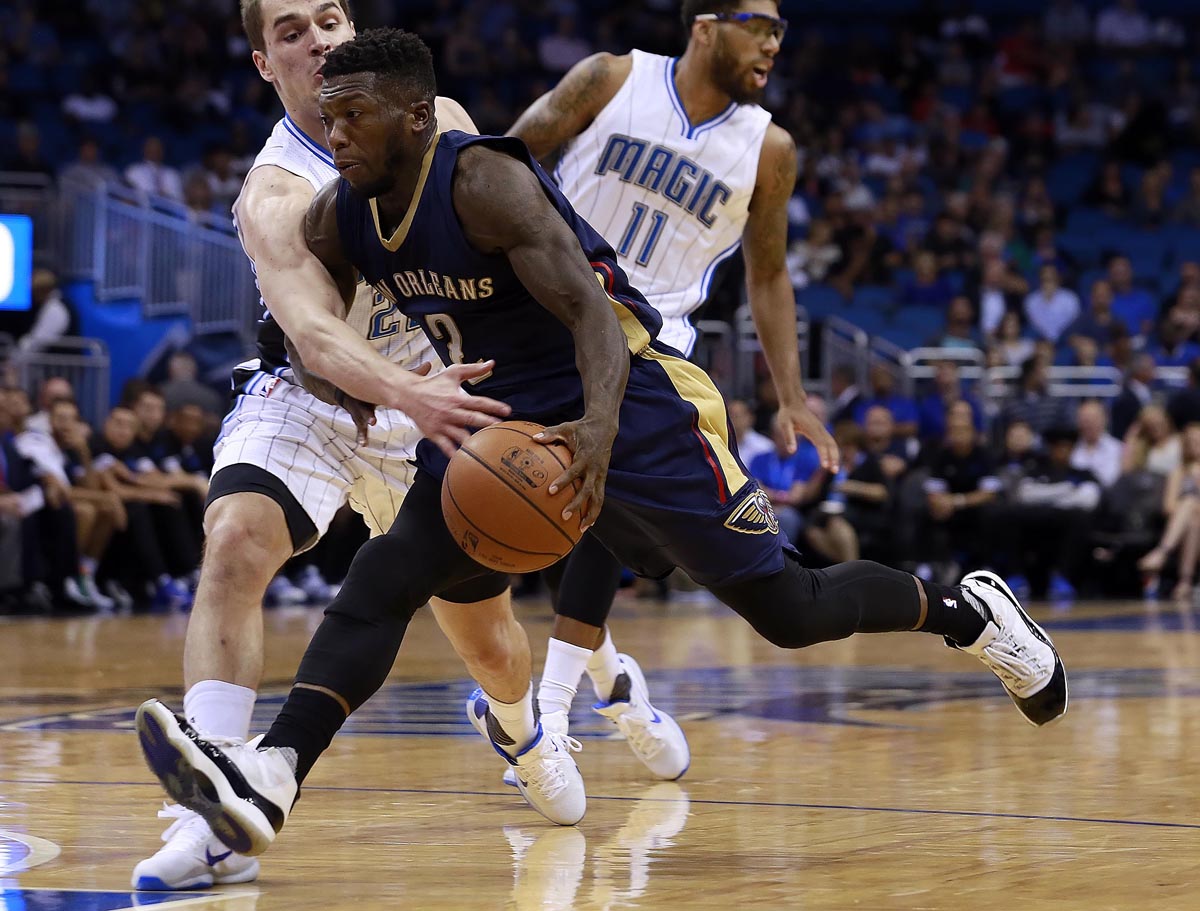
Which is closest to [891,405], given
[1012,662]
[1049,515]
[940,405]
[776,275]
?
[940,405]

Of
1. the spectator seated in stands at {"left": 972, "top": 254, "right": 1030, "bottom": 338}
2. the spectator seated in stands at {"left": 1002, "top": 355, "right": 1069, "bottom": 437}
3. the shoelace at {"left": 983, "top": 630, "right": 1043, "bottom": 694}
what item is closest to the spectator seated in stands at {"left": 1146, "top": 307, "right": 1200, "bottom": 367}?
the spectator seated in stands at {"left": 1002, "top": 355, "right": 1069, "bottom": 437}

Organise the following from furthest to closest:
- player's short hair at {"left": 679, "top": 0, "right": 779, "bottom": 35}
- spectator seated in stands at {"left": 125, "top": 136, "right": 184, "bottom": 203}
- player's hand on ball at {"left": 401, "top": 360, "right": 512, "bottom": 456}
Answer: spectator seated in stands at {"left": 125, "top": 136, "right": 184, "bottom": 203} → player's short hair at {"left": 679, "top": 0, "right": 779, "bottom": 35} → player's hand on ball at {"left": 401, "top": 360, "right": 512, "bottom": 456}

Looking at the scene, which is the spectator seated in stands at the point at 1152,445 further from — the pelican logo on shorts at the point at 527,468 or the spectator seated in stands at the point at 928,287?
the pelican logo on shorts at the point at 527,468

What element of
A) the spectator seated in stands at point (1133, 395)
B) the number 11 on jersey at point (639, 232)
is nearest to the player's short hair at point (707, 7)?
the number 11 on jersey at point (639, 232)

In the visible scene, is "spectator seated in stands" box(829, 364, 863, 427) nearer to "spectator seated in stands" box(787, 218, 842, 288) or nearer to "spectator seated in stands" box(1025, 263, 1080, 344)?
"spectator seated in stands" box(787, 218, 842, 288)

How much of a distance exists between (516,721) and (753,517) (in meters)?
0.74

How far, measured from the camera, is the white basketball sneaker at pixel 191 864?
3.30 m

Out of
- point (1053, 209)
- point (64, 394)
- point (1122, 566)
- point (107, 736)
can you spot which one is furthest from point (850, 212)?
point (107, 736)

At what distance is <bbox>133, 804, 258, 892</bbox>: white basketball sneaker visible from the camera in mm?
3297

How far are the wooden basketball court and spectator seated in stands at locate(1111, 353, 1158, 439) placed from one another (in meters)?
7.06

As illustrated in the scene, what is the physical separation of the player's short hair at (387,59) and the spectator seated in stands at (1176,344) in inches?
516

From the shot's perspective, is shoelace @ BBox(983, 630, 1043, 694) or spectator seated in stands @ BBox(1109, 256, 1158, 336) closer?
shoelace @ BBox(983, 630, 1043, 694)

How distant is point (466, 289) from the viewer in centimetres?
368

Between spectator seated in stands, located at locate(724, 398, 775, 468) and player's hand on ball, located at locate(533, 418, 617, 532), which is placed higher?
spectator seated in stands, located at locate(724, 398, 775, 468)
